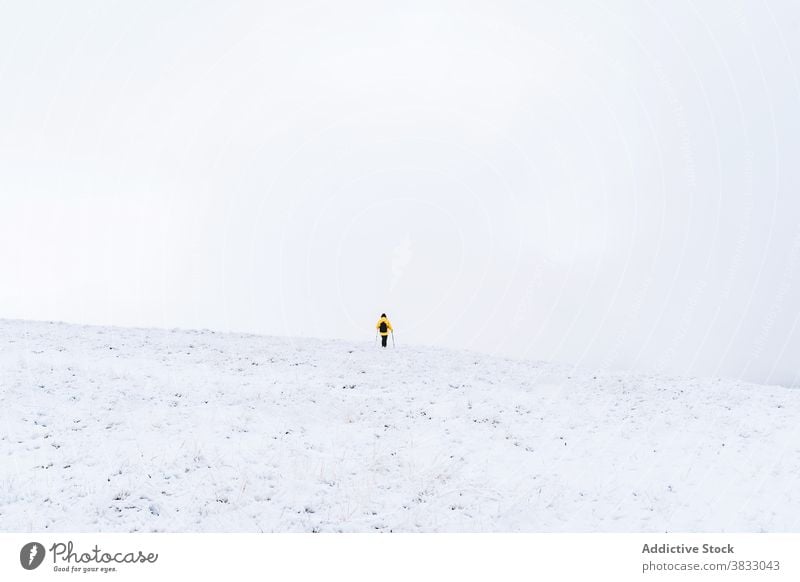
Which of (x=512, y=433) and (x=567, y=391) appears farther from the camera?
(x=567, y=391)

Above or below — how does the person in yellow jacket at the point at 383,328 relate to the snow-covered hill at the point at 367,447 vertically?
above

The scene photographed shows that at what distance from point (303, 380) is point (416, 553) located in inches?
406

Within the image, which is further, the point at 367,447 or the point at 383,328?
the point at 383,328

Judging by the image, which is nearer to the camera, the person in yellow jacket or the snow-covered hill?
the snow-covered hill

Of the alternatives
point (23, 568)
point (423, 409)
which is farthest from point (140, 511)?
point (423, 409)

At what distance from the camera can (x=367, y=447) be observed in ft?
42.7

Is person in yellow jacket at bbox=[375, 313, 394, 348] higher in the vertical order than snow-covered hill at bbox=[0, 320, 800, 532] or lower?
higher

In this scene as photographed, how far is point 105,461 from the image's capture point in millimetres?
11094

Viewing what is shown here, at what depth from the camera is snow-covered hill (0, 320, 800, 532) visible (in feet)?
32.4

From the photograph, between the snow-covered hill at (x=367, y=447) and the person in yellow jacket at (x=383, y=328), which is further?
the person in yellow jacket at (x=383, y=328)

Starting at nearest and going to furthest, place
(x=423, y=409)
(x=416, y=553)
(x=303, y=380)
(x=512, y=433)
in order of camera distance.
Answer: (x=416, y=553) < (x=512, y=433) < (x=423, y=409) < (x=303, y=380)

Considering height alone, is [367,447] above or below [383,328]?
below

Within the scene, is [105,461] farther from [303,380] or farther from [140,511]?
[303,380]

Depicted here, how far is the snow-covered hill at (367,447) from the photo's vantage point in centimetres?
988
